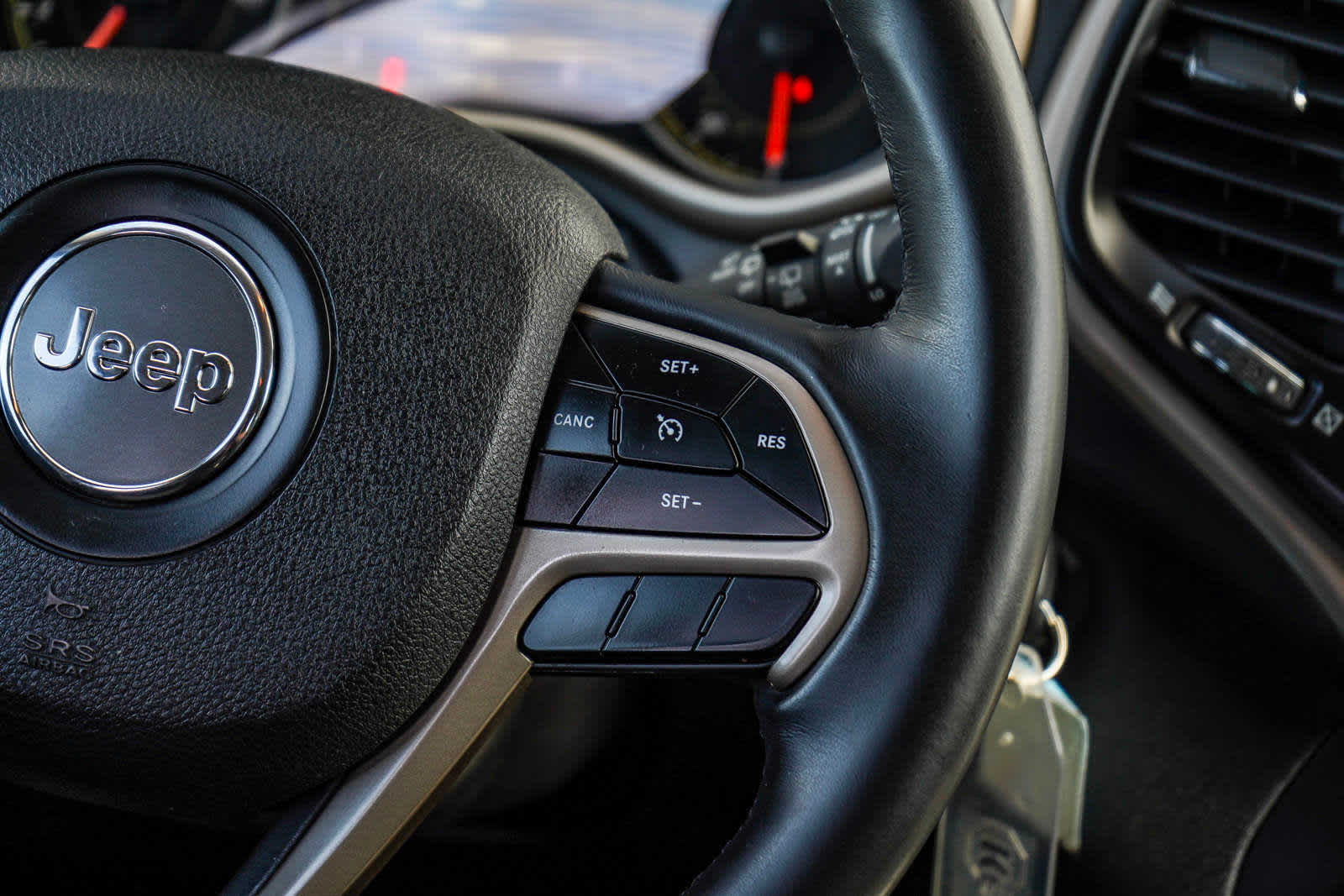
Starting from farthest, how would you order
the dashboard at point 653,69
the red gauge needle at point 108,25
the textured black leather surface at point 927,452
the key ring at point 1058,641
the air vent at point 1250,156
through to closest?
the red gauge needle at point 108,25 → the dashboard at point 653,69 → the air vent at point 1250,156 → the key ring at point 1058,641 → the textured black leather surface at point 927,452

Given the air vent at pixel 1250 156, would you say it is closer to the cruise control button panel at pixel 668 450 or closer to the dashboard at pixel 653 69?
the dashboard at pixel 653 69

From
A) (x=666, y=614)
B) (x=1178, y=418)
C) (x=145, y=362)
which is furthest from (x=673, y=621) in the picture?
(x=1178, y=418)

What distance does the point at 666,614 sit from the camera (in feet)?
2.08

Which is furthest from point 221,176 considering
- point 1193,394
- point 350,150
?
point 1193,394

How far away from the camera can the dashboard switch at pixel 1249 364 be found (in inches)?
45.2

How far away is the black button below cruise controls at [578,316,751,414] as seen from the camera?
657 millimetres

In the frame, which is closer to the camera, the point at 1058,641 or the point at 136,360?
the point at 136,360

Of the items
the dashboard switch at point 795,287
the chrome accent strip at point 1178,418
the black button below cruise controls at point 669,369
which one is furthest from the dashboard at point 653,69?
the black button below cruise controls at point 669,369

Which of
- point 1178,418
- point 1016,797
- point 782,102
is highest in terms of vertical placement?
point 782,102

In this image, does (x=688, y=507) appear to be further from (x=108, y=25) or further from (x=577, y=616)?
(x=108, y=25)

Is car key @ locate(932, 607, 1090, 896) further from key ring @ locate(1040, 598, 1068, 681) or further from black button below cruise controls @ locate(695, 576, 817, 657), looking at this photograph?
black button below cruise controls @ locate(695, 576, 817, 657)

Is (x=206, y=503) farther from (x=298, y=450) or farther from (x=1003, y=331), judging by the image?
(x=1003, y=331)

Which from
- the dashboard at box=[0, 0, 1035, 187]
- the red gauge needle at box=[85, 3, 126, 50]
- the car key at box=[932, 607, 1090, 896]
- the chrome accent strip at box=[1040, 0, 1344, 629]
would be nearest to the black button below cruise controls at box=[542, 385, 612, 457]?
the car key at box=[932, 607, 1090, 896]

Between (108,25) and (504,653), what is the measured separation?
5.12 ft
